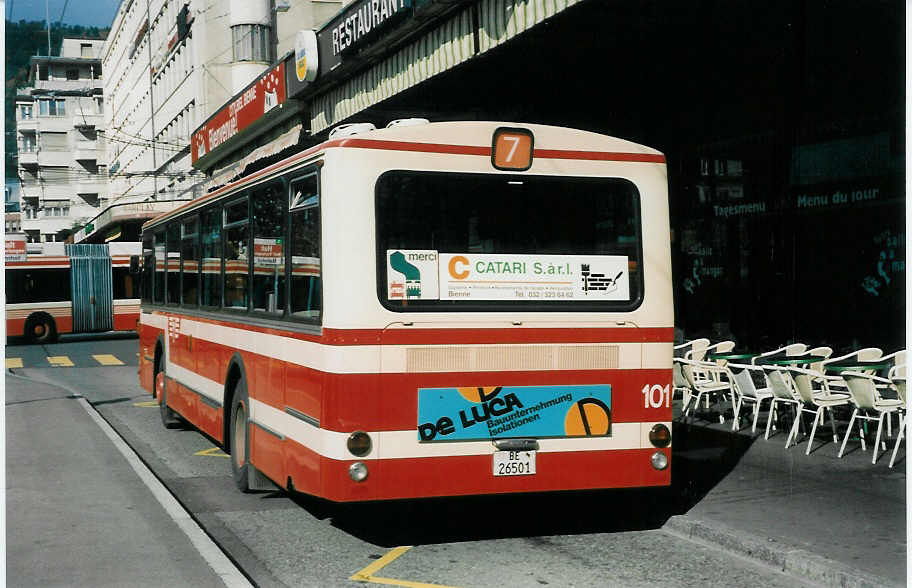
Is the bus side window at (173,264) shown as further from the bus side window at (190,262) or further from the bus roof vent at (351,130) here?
the bus roof vent at (351,130)

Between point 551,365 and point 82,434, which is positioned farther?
point 82,434

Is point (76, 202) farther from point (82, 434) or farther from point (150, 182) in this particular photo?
point (82, 434)

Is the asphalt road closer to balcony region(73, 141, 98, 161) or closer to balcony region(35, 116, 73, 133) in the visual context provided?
balcony region(73, 141, 98, 161)

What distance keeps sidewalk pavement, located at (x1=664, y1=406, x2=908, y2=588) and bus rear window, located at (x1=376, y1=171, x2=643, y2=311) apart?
1.78 meters

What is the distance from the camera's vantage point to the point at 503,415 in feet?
24.0

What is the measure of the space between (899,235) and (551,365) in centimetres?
681

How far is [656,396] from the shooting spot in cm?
771

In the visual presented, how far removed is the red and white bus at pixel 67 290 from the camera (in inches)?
1432

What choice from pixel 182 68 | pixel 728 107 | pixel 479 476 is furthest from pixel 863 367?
pixel 182 68

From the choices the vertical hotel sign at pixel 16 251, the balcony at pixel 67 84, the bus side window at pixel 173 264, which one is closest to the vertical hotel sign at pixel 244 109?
the bus side window at pixel 173 264

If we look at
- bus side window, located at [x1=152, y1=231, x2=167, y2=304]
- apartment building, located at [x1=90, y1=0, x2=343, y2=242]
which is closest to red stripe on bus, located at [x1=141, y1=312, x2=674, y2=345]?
bus side window, located at [x1=152, y1=231, x2=167, y2=304]

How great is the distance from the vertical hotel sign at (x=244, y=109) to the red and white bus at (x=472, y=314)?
13518mm

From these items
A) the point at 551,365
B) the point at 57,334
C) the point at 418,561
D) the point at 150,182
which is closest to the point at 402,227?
the point at 551,365

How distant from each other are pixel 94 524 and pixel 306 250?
254 cm
